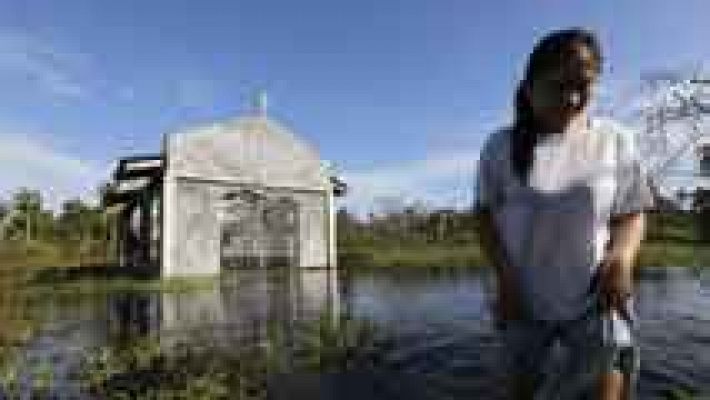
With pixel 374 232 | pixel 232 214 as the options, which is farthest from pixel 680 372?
pixel 374 232

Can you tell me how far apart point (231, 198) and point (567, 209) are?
26.0m

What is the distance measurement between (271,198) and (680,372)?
21538 millimetres

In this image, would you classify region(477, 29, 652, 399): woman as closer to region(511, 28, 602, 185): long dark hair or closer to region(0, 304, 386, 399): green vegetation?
region(511, 28, 602, 185): long dark hair

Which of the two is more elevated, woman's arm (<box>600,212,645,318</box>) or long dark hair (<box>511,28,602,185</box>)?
long dark hair (<box>511,28,602,185</box>)

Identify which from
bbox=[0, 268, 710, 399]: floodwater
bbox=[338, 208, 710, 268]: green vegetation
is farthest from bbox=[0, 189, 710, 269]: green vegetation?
bbox=[0, 268, 710, 399]: floodwater

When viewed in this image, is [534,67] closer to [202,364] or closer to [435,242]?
[202,364]

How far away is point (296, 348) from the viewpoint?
32.4 feet

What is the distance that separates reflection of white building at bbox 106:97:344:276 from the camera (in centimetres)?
2561

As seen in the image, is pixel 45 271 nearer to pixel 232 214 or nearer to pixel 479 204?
pixel 232 214

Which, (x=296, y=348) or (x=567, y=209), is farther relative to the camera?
(x=296, y=348)

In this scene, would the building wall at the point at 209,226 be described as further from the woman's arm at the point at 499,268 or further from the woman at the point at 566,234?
the woman at the point at 566,234

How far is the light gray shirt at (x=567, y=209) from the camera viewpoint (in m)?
2.21

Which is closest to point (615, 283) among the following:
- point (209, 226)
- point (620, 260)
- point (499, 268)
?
point (620, 260)

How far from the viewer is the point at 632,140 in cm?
231
